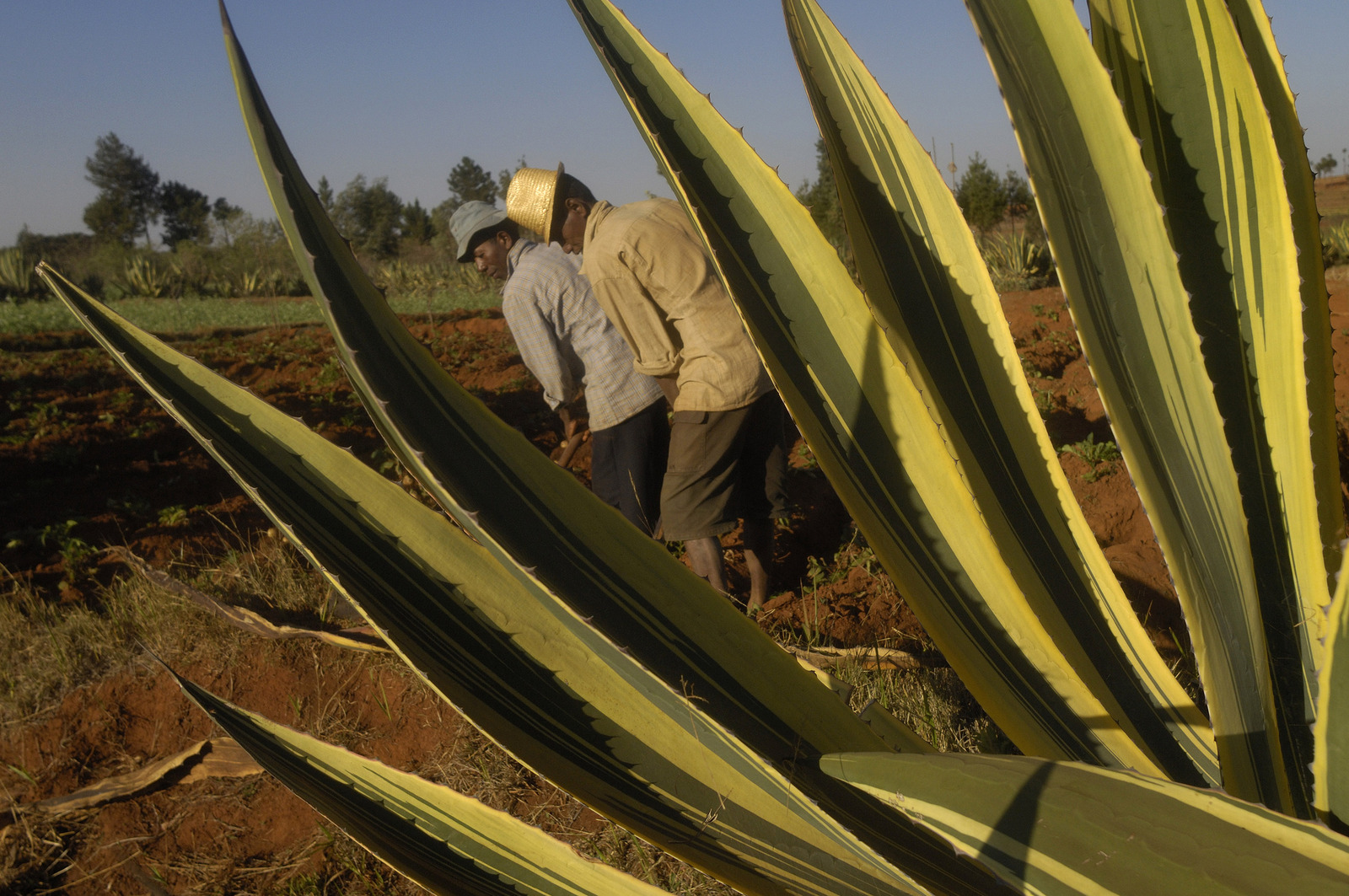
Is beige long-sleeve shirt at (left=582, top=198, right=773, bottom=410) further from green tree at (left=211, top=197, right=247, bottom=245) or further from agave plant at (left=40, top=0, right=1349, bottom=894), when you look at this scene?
green tree at (left=211, top=197, right=247, bottom=245)

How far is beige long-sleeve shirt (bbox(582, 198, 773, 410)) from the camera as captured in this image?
2.97 metres

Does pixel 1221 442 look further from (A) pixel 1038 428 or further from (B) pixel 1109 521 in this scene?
(B) pixel 1109 521

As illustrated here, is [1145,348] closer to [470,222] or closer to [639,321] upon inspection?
[639,321]

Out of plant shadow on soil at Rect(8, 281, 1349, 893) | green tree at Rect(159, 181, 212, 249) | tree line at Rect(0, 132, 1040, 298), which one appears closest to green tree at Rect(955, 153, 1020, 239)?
tree line at Rect(0, 132, 1040, 298)

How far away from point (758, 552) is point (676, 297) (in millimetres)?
1137

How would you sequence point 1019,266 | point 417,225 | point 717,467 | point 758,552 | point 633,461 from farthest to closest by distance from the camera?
point 417,225 < point 1019,266 < point 633,461 < point 758,552 < point 717,467

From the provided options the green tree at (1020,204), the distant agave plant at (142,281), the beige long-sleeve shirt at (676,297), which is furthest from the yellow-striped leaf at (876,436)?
the distant agave plant at (142,281)

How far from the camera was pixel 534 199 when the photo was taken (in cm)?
335

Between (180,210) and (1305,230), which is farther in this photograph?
(180,210)

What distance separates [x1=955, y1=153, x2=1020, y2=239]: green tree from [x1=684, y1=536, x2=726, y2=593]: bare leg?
542 inches

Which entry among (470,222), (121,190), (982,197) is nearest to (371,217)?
(121,190)

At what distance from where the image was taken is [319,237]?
642 millimetres

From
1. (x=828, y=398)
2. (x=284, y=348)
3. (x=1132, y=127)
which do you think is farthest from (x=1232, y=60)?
(x=284, y=348)

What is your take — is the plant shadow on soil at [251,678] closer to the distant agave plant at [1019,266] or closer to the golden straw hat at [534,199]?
the golden straw hat at [534,199]
